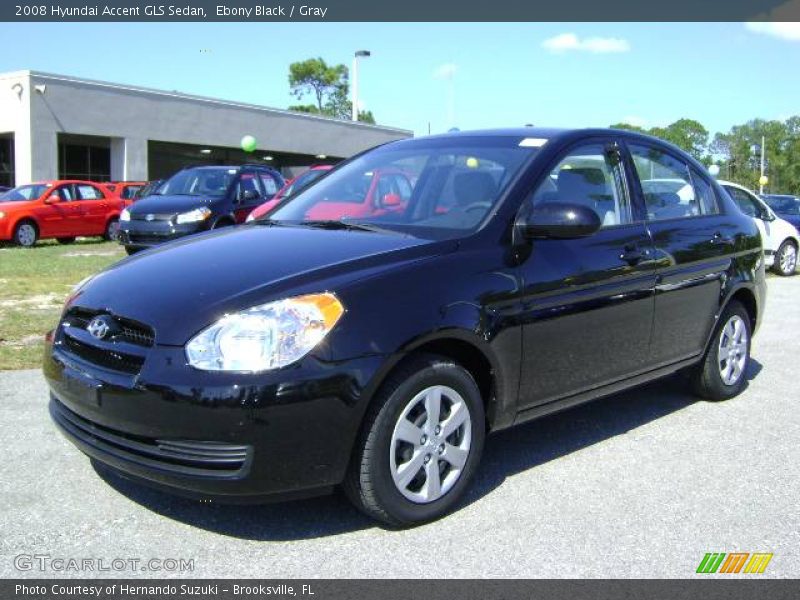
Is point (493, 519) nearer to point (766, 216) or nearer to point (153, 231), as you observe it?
point (153, 231)

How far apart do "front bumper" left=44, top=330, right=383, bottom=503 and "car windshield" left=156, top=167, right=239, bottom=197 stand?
416 inches

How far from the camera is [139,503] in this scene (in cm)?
361

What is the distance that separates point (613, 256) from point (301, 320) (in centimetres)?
200

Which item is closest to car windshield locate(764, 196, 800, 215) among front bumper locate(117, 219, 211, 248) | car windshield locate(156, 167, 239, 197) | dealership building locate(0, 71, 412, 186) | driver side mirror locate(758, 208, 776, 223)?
driver side mirror locate(758, 208, 776, 223)

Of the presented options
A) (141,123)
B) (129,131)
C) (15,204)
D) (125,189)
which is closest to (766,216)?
(15,204)

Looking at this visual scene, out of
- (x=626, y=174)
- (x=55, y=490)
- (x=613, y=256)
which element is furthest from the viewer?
(x=626, y=174)

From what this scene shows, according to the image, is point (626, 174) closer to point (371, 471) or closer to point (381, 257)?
point (381, 257)

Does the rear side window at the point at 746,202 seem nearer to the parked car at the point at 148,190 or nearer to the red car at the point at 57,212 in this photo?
the parked car at the point at 148,190

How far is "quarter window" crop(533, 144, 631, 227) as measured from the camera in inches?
166

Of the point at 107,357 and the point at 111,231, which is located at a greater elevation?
the point at 107,357

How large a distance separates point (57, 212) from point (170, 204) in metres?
6.98

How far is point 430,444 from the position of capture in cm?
343
